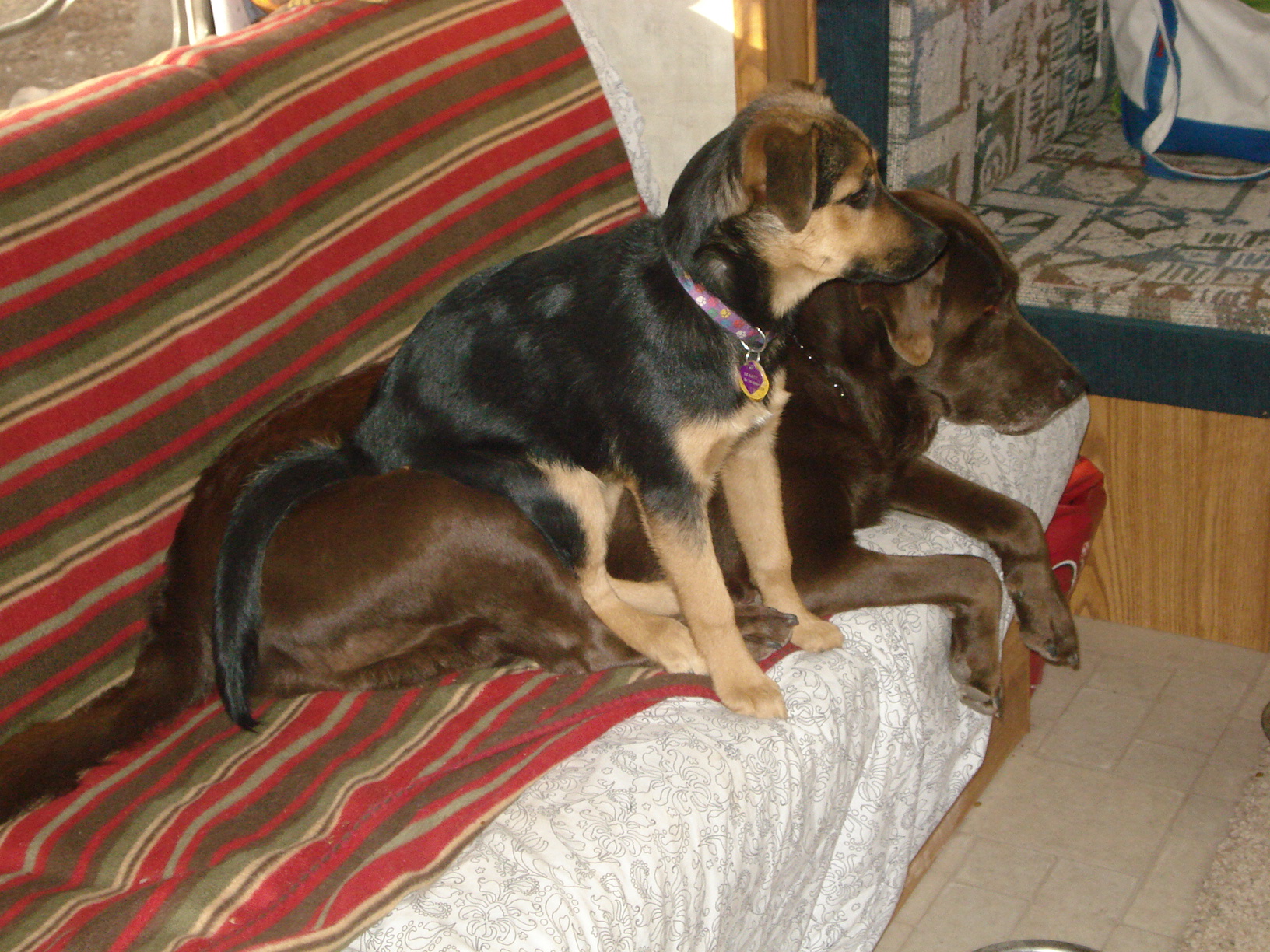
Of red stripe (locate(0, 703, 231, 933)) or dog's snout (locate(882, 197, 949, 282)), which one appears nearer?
red stripe (locate(0, 703, 231, 933))

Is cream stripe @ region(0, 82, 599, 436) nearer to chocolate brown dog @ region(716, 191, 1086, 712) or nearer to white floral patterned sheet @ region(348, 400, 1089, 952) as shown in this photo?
chocolate brown dog @ region(716, 191, 1086, 712)

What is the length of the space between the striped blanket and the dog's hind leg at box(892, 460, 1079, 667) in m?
0.76

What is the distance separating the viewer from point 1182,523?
3215 mm

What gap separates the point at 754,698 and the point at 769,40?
6.06 feet

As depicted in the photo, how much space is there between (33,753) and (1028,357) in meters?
1.90

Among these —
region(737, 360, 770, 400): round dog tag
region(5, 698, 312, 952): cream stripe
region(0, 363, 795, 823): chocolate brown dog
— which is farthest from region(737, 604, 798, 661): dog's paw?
region(5, 698, 312, 952): cream stripe

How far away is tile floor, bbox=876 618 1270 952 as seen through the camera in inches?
96.9

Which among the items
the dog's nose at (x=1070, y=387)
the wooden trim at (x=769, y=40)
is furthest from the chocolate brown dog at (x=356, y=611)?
the wooden trim at (x=769, y=40)

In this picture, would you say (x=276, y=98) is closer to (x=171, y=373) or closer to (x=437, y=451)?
(x=171, y=373)

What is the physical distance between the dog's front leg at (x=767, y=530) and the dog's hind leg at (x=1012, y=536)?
45 centimetres

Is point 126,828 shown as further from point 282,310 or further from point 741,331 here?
point 741,331

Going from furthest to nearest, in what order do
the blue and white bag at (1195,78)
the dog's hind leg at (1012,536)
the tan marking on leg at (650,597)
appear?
the blue and white bag at (1195,78)
the dog's hind leg at (1012,536)
the tan marking on leg at (650,597)

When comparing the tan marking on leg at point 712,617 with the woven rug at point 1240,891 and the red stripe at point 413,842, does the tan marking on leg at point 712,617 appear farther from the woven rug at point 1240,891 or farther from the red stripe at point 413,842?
the woven rug at point 1240,891

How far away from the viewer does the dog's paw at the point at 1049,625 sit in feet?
8.04
